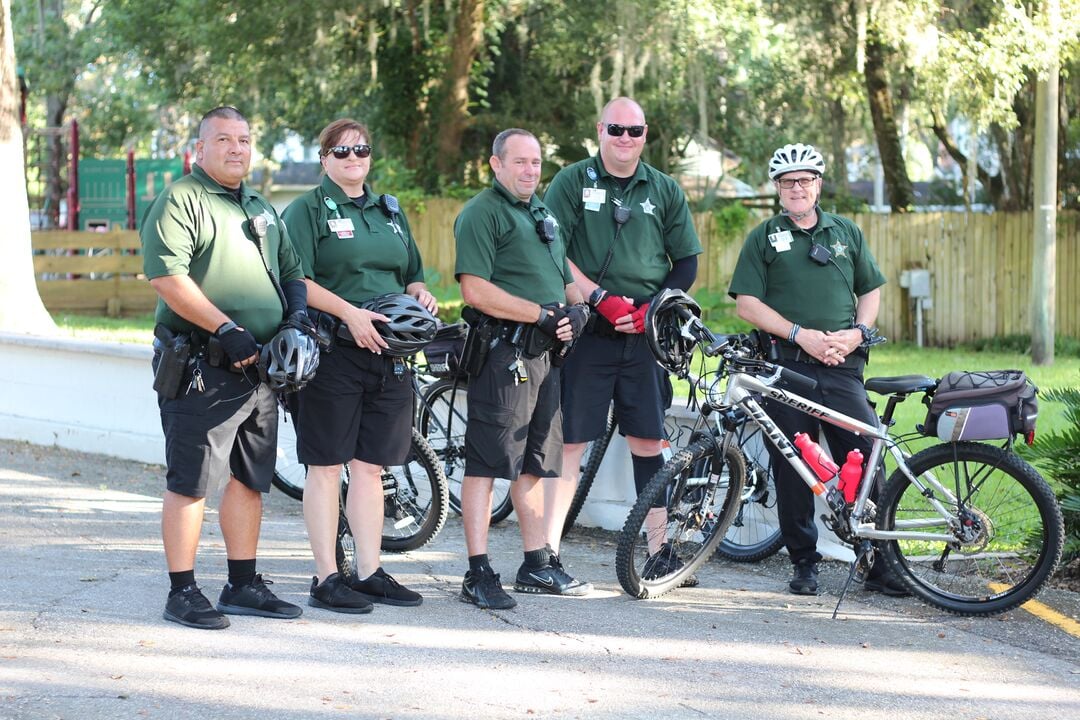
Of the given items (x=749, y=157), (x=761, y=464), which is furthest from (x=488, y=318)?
(x=749, y=157)

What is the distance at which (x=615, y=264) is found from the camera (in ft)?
22.1

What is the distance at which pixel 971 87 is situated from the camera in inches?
679

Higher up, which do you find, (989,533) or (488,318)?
(488,318)

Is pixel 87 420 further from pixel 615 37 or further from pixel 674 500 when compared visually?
pixel 615 37

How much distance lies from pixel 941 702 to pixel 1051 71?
42.3ft

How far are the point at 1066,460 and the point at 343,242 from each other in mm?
3532

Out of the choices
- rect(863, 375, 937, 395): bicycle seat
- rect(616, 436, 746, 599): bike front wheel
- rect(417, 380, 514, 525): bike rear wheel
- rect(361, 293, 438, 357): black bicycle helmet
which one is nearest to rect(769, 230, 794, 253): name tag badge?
rect(863, 375, 937, 395): bicycle seat

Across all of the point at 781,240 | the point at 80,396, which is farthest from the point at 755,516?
the point at 80,396

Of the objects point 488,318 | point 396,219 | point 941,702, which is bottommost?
point 941,702

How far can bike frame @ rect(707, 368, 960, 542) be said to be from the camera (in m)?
6.30

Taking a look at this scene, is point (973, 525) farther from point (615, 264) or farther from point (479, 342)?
point (479, 342)

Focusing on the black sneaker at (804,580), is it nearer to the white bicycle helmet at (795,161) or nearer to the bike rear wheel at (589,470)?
the bike rear wheel at (589,470)

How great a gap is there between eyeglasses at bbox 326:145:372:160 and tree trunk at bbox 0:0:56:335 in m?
9.13

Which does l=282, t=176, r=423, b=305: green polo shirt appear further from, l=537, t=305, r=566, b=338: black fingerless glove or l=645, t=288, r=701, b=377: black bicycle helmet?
l=645, t=288, r=701, b=377: black bicycle helmet
